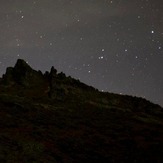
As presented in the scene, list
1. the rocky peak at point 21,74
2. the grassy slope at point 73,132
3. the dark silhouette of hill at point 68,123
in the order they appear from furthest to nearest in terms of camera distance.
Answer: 1. the rocky peak at point 21,74
2. the dark silhouette of hill at point 68,123
3. the grassy slope at point 73,132

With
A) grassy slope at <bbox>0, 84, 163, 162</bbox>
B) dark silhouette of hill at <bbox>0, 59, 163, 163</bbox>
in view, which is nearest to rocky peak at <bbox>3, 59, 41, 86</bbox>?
dark silhouette of hill at <bbox>0, 59, 163, 163</bbox>

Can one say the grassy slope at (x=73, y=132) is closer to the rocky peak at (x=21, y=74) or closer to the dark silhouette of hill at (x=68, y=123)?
the dark silhouette of hill at (x=68, y=123)

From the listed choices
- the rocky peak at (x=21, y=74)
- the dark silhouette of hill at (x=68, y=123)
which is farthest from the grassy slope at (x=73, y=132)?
the rocky peak at (x=21, y=74)

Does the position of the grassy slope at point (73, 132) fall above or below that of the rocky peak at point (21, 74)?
below

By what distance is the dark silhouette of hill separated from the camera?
26.7 m

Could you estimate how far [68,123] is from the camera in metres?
40.2

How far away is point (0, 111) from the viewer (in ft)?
126

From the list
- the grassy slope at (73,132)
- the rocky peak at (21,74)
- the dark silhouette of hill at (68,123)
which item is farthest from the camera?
the rocky peak at (21,74)

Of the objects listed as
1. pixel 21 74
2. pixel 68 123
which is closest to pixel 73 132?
pixel 68 123

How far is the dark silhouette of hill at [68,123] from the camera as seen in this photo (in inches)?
1051

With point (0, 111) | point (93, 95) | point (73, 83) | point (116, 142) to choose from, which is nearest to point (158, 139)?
point (116, 142)

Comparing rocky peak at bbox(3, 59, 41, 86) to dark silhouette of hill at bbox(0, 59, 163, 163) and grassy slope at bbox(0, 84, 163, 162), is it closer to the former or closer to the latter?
dark silhouette of hill at bbox(0, 59, 163, 163)

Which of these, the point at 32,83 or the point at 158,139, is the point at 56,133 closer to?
the point at 158,139

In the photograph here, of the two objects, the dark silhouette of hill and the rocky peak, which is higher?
the rocky peak
